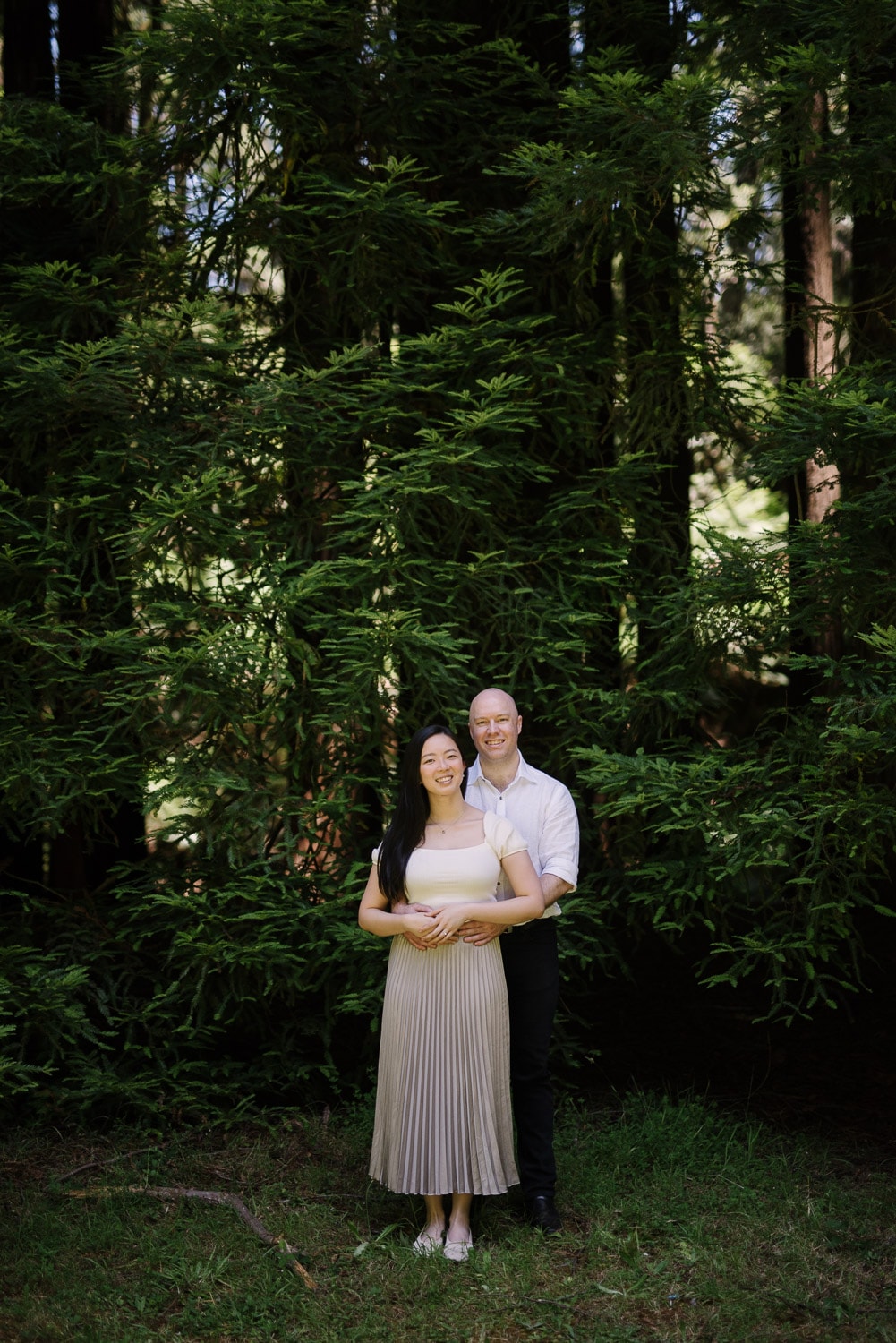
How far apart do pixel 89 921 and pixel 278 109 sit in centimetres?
471

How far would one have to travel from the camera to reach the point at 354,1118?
6.30m

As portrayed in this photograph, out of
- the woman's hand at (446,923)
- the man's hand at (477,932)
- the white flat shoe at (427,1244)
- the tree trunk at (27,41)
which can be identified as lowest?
the white flat shoe at (427,1244)

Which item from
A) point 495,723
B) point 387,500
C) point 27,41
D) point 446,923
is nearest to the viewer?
point 446,923

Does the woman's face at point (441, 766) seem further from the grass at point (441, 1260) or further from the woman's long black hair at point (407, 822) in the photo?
the grass at point (441, 1260)

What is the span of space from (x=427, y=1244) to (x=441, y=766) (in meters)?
1.93

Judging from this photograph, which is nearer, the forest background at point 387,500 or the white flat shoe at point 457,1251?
the white flat shoe at point 457,1251

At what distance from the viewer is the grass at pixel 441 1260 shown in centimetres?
423

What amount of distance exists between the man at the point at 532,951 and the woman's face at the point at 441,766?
28 cm

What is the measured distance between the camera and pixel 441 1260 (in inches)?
182

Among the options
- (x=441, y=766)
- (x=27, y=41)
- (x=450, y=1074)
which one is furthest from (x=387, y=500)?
(x=27, y=41)

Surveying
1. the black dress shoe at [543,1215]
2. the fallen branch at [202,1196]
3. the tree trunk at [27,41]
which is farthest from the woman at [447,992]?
the tree trunk at [27,41]

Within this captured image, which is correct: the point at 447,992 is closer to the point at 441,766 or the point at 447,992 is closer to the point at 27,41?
the point at 441,766

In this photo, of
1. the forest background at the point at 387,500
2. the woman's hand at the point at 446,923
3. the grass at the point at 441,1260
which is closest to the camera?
the grass at the point at 441,1260

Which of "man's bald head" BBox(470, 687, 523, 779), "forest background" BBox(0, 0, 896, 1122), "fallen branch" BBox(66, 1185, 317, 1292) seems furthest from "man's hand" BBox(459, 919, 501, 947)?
"fallen branch" BBox(66, 1185, 317, 1292)
